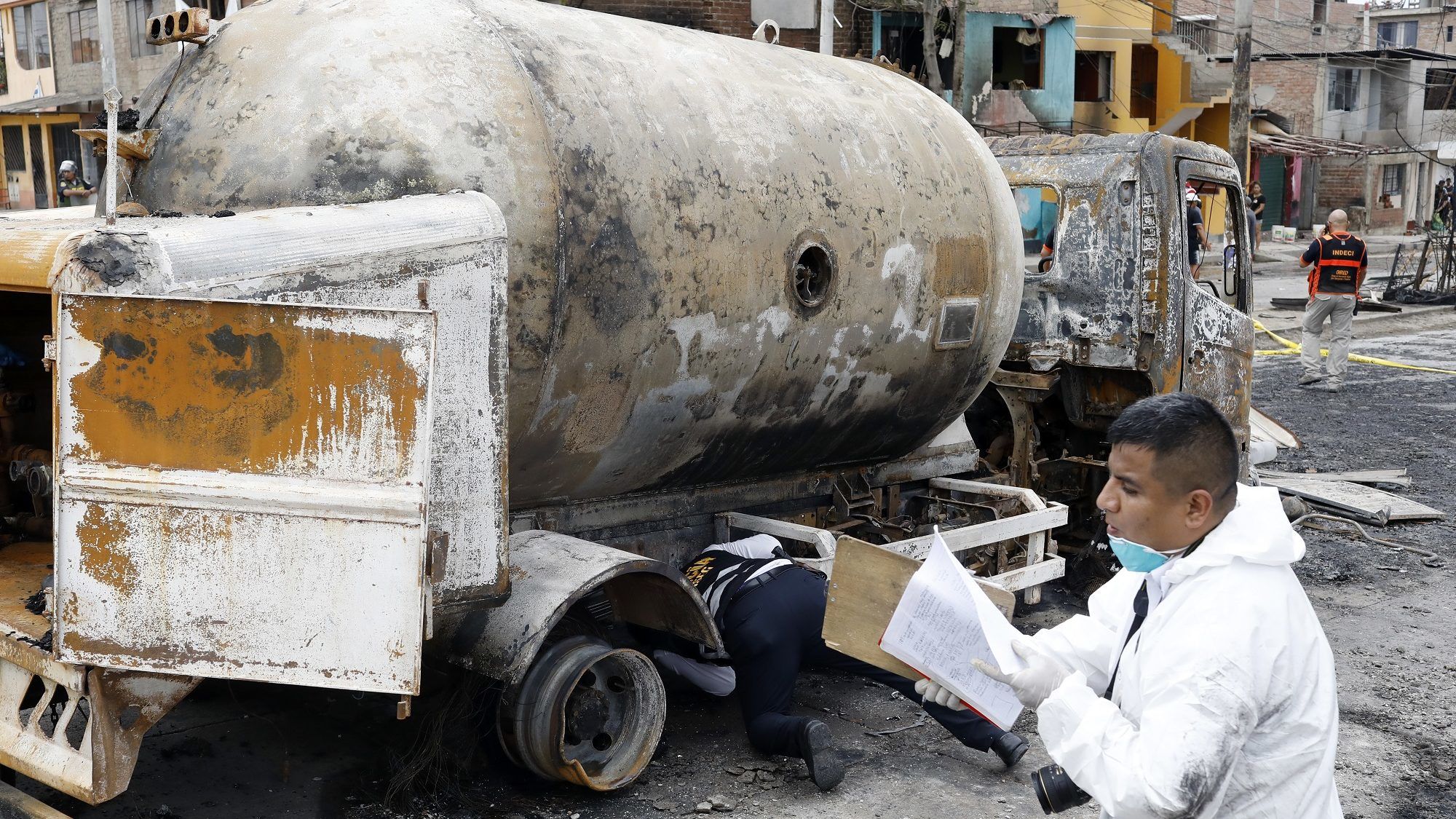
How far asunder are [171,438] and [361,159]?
1.21 m

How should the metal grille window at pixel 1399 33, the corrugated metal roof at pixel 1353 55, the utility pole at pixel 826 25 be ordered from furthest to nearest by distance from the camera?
the metal grille window at pixel 1399 33 < the corrugated metal roof at pixel 1353 55 < the utility pole at pixel 826 25

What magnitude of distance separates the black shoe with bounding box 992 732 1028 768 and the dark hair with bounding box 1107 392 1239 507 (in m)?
2.62

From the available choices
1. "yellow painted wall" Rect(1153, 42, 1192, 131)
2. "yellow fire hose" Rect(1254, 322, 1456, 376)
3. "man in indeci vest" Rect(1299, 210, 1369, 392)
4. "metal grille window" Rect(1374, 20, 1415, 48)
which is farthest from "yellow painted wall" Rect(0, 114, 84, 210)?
"metal grille window" Rect(1374, 20, 1415, 48)

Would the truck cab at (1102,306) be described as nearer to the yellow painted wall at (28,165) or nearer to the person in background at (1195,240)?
the person in background at (1195,240)

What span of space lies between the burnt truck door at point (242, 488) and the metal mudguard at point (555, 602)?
0.67 metres

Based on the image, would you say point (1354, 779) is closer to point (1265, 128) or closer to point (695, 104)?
point (695, 104)

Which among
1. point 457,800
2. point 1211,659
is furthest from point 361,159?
point 1211,659

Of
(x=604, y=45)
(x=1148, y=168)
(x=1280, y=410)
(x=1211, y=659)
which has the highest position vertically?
(x=604, y=45)

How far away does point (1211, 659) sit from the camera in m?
2.13

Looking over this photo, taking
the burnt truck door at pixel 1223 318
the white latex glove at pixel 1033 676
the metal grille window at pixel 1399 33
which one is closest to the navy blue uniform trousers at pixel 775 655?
the white latex glove at pixel 1033 676

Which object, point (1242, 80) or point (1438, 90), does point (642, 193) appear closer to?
point (1242, 80)

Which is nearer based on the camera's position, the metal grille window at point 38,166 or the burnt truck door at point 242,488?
the burnt truck door at point 242,488

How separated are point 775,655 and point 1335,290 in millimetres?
11911

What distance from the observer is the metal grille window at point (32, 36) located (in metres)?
36.5
